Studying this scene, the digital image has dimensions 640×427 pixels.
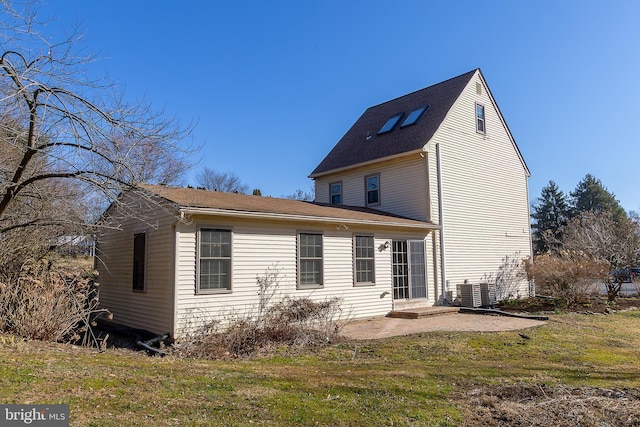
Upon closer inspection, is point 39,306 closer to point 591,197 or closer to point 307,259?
point 307,259

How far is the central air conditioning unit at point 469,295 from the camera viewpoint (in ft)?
46.9

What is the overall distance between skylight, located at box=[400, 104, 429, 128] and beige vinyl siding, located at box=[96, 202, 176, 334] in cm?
1064

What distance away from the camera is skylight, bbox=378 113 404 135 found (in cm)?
1738

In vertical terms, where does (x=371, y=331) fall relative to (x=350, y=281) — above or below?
below

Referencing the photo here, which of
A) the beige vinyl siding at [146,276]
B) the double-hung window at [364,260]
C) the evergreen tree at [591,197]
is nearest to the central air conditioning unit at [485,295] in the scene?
the double-hung window at [364,260]

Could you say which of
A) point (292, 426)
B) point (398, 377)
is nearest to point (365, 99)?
point (398, 377)

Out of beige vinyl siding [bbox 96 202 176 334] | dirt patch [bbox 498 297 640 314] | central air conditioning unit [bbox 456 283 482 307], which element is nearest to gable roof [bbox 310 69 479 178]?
central air conditioning unit [bbox 456 283 482 307]

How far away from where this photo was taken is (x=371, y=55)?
14.0 m

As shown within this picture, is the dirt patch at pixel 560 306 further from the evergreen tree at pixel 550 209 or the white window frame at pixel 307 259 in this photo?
the evergreen tree at pixel 550 209

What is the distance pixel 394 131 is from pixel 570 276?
319 inches

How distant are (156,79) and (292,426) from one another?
7.24 m

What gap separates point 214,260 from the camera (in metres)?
9.07

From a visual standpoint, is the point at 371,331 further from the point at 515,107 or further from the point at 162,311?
the point at 515,107

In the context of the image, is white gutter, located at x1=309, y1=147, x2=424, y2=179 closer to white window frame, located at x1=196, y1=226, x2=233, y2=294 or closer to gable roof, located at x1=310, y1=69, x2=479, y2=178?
gable roof, located at x1=310, y1=69, x2=479, y2=178
